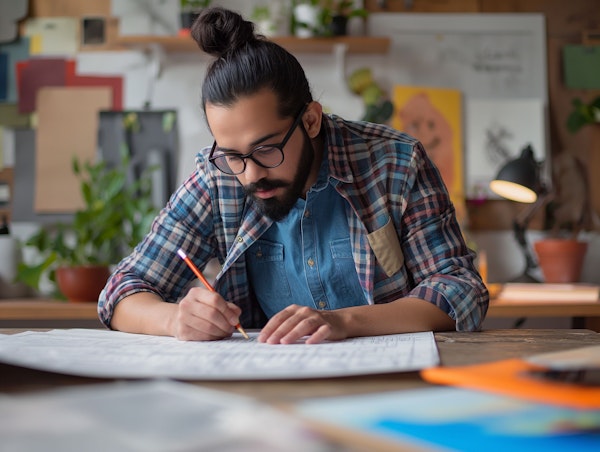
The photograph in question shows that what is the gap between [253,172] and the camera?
49.9 inches

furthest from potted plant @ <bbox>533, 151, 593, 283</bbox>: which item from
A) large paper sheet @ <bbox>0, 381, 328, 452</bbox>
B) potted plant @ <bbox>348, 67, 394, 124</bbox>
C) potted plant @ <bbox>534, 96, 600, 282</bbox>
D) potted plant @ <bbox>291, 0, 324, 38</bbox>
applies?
large paper sheet @ <bbox>0, 381, 328, 452</bbox>

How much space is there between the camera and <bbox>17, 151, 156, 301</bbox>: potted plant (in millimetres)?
2443

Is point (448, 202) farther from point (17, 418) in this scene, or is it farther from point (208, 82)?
point (17, 418)

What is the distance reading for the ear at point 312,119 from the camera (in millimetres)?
1386

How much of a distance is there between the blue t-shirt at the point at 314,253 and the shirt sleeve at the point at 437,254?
0.14 meters

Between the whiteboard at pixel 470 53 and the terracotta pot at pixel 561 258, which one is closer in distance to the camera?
the terracotta pot at pixel 561 258

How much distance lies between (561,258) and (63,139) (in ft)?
6.84

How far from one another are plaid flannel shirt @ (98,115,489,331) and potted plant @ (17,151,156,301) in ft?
3.56

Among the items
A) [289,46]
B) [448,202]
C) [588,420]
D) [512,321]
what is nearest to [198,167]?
[448,202]

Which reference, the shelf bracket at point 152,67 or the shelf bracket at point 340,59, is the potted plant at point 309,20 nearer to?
the shelf bracket at point 340,59

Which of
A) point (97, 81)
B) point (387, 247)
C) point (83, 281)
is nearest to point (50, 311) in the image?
Result: point (83, 281)

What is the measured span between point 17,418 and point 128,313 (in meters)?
0.77

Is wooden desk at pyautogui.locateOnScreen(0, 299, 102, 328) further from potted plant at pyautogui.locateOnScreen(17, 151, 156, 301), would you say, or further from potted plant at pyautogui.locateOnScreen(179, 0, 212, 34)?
potted plant at pyautogui.locateOnScreen(179, 0, 212, 34)

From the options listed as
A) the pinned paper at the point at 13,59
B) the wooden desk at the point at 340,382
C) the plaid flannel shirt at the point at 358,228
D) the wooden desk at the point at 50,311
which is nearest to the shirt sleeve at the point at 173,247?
the plaid flannel shirt at the point at 358,228
